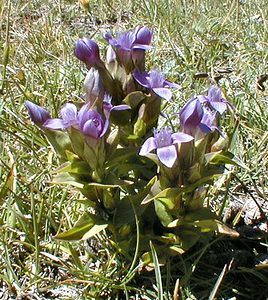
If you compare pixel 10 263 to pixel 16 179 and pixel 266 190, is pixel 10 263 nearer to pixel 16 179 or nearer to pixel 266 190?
pixel 16 179

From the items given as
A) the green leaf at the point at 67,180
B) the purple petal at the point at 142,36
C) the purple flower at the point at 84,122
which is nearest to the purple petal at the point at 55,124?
the purple flower at the point at 84,122

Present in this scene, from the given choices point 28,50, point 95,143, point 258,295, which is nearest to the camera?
point 95,143

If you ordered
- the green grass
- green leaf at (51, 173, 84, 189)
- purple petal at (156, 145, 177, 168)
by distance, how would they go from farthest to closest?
the green grass < green leaf at (51, 173, 84, 189) < purple petal at (156, 145, 177, 168)

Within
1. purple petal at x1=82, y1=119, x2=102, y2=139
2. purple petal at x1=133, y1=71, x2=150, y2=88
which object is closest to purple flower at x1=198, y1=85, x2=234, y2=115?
purple petal at x1=133, y1=71, x2=150, y2=88

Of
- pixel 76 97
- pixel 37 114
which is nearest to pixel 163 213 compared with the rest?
pixel 37 114

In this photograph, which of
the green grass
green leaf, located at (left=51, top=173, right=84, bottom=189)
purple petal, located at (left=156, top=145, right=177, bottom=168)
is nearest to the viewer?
purple petal, located at (left=156, top=145, right=177, bottom=168)

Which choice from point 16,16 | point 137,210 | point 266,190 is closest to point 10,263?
point 137,210

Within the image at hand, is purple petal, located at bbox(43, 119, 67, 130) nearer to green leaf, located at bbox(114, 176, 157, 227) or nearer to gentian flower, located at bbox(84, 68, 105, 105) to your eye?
gentian flower, located at bbox(84, 68, 105, 105)
